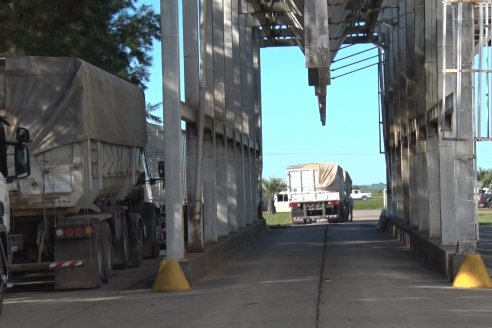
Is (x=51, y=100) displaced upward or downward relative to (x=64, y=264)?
upward

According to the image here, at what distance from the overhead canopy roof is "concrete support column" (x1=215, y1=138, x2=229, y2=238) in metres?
3.20

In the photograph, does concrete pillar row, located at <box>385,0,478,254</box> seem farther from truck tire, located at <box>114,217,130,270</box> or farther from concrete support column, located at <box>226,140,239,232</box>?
truck tire, located at <box>114,217,130,270</box>

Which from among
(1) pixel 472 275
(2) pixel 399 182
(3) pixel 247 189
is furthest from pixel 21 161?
(2) pixel 399 182

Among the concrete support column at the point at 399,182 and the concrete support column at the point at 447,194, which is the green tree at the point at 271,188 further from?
the concrete support column at the point at 447,194

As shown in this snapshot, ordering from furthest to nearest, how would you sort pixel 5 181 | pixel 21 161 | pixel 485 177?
pixel 485 177, pixel 21 161, pixel 5 181

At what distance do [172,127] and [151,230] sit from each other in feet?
26.0

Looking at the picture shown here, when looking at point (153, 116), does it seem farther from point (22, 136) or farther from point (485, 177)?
point (485, 177)

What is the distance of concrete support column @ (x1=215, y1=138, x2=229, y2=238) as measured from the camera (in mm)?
22500

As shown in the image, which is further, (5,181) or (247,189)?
(247,189)

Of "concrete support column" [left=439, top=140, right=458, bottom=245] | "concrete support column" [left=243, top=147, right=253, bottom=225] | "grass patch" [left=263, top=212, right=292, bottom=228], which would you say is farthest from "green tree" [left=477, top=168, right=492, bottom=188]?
"concrete support column" [left=439, top=140, right=458, bottom=245]

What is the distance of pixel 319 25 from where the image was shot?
13.5 m

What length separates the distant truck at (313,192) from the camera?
5219cm

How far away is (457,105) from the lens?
13.2 m

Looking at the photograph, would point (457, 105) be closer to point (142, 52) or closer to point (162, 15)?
point (162, 15)
